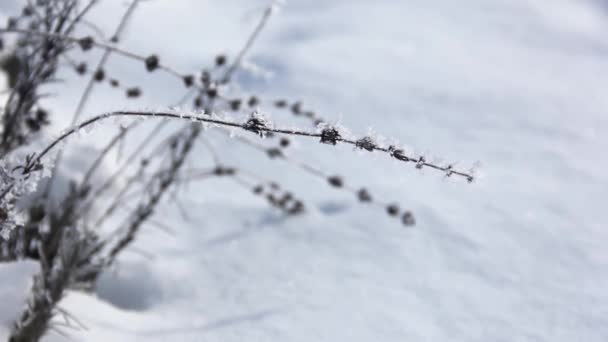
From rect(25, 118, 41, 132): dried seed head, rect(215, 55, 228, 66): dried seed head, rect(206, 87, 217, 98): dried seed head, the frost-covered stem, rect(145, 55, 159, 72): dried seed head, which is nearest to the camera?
the frost-covered stem

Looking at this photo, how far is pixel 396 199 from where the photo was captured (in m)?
A: 2.15

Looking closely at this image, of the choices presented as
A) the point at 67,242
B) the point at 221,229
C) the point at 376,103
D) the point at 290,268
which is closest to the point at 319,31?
the point at 376,103

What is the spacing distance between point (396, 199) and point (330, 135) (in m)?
1.58

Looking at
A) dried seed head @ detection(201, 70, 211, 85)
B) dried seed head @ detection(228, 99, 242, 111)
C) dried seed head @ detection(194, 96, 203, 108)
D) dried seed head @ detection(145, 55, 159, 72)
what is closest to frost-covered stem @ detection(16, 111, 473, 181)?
dried seed head @ detection(145, 55, 159, 72)

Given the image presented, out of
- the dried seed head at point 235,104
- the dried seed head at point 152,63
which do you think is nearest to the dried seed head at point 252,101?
the dried seed head at point 235,104

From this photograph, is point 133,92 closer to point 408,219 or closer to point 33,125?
point 33,125

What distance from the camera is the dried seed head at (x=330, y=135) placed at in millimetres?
612

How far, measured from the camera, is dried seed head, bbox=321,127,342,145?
0.61m

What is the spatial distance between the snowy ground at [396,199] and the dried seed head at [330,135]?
0.03 m

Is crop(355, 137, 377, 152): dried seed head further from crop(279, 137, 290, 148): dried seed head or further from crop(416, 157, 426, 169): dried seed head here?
crop(279, 137, 290, 148): dried seed head

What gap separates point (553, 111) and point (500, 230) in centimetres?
125

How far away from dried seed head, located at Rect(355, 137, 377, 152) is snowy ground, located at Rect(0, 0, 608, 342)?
0.04 metres

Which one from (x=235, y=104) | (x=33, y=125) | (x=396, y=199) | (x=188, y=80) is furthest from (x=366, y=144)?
(x=396, y=199)

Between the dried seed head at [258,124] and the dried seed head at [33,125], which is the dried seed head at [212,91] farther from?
the dried seed head at [258,124]
